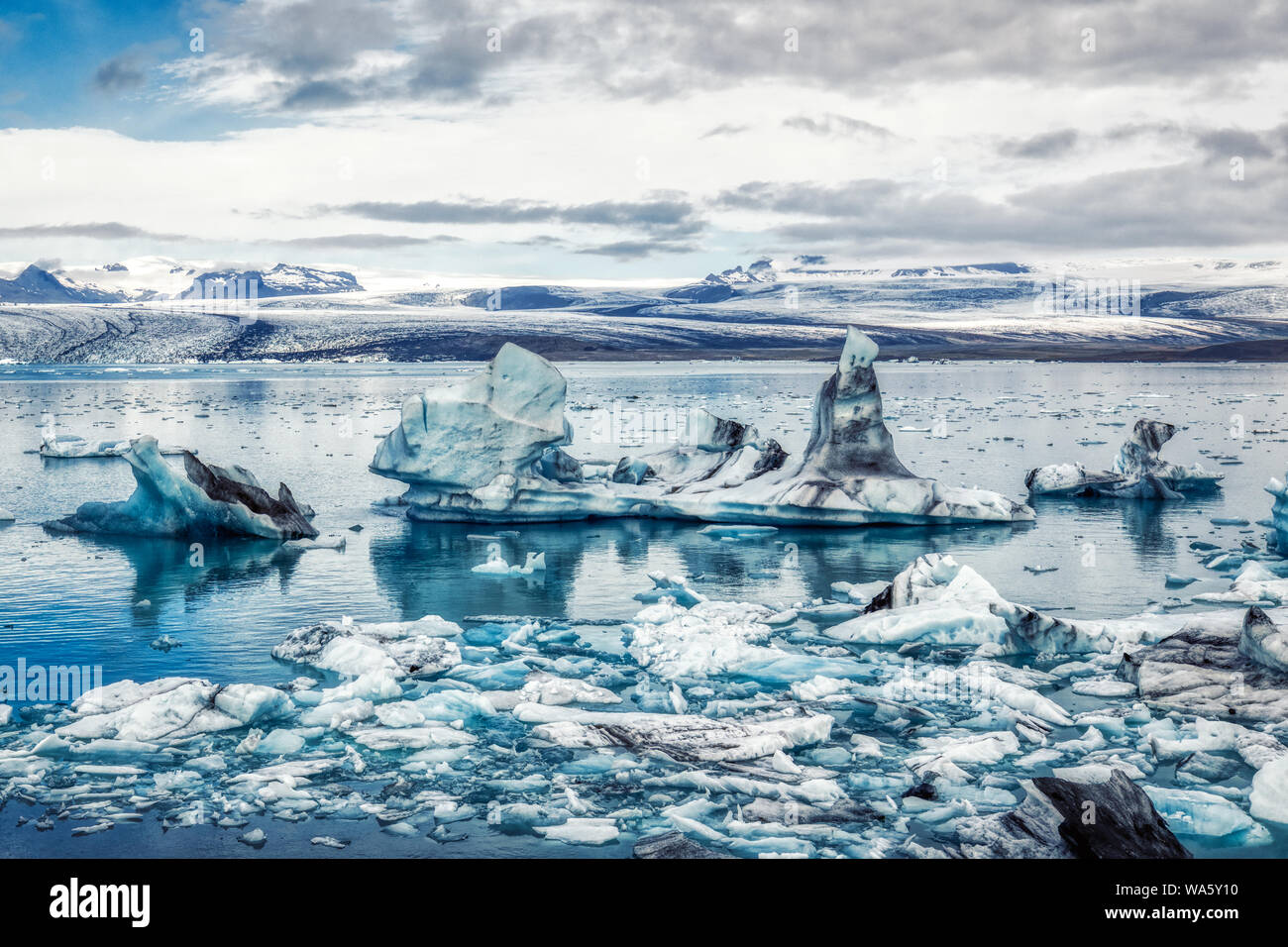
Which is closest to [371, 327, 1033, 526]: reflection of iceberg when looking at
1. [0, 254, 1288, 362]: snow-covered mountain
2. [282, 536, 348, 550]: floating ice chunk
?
[282, 536, 348, 550]: floating ice chunk

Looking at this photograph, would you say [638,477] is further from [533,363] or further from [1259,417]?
[1259,417]

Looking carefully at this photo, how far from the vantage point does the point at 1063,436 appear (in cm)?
2642

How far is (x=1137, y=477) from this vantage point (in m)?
17.3

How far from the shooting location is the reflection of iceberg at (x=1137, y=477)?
1717cm

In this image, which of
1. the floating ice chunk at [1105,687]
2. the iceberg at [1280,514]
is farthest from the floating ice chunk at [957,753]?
the iceberg at [1280,514]

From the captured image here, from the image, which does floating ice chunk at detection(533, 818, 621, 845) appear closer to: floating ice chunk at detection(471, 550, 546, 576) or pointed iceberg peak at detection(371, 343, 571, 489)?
floating ice chunk at detection(471, 550, 546, 576)

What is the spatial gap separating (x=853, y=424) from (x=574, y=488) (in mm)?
3690

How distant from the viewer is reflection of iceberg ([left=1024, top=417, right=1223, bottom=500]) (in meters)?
17.2

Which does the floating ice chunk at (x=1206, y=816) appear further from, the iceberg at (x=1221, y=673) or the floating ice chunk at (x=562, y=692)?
the floating ice chunk at (x=562, y=692)

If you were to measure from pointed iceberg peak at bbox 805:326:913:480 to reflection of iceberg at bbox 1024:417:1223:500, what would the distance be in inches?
166

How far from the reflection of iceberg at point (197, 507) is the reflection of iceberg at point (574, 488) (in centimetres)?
154

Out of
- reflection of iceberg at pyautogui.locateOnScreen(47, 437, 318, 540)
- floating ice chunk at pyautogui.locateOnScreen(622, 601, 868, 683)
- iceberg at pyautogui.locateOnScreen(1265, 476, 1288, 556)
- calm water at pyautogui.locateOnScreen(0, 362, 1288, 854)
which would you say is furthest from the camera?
reflection of iceberg at pyautogui.locateOnScreen(47, 437, 318, 540)

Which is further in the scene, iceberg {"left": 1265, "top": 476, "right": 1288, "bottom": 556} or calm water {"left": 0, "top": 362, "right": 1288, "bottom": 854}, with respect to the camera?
iceberg {"left": 1265, "top": 476, "right": 1288, "bottom": 556}
